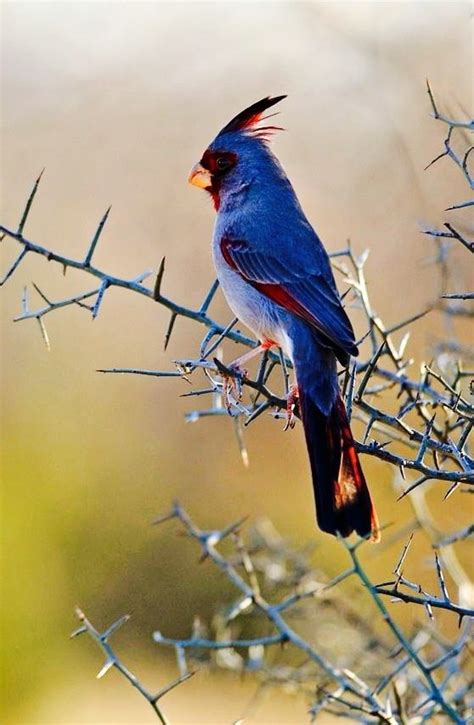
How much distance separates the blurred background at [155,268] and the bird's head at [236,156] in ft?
1.75

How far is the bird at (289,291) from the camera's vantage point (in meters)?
2.90

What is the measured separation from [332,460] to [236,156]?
1.67 meters

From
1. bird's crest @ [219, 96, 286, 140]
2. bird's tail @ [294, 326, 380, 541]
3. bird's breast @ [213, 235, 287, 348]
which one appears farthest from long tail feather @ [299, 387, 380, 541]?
bird's crest @ [219, 96, 286, 140]

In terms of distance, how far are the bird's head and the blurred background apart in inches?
21.0

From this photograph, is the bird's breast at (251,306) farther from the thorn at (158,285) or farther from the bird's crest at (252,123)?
the thorn at (158,285)

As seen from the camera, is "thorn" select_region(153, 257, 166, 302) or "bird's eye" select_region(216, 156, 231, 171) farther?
"bird's eye" select_region(216, 156, 231, 171)

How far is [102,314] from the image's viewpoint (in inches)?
436

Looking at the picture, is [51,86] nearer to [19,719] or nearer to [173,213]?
[173,213]

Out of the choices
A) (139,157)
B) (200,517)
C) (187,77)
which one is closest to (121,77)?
(187,77)

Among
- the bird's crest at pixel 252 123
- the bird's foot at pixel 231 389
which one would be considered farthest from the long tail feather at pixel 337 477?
the bird's crest at pixel 252 123

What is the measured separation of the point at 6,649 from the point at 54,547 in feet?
2.62

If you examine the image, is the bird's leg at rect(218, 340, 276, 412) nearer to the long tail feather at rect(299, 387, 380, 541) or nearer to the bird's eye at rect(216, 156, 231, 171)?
the long tail feather at rect(299, 387, 380, 541)

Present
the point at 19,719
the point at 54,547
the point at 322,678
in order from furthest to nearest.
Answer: the point at 54,547, the point at 19,719, the point at 322,678

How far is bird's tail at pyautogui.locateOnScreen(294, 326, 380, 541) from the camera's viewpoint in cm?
280
